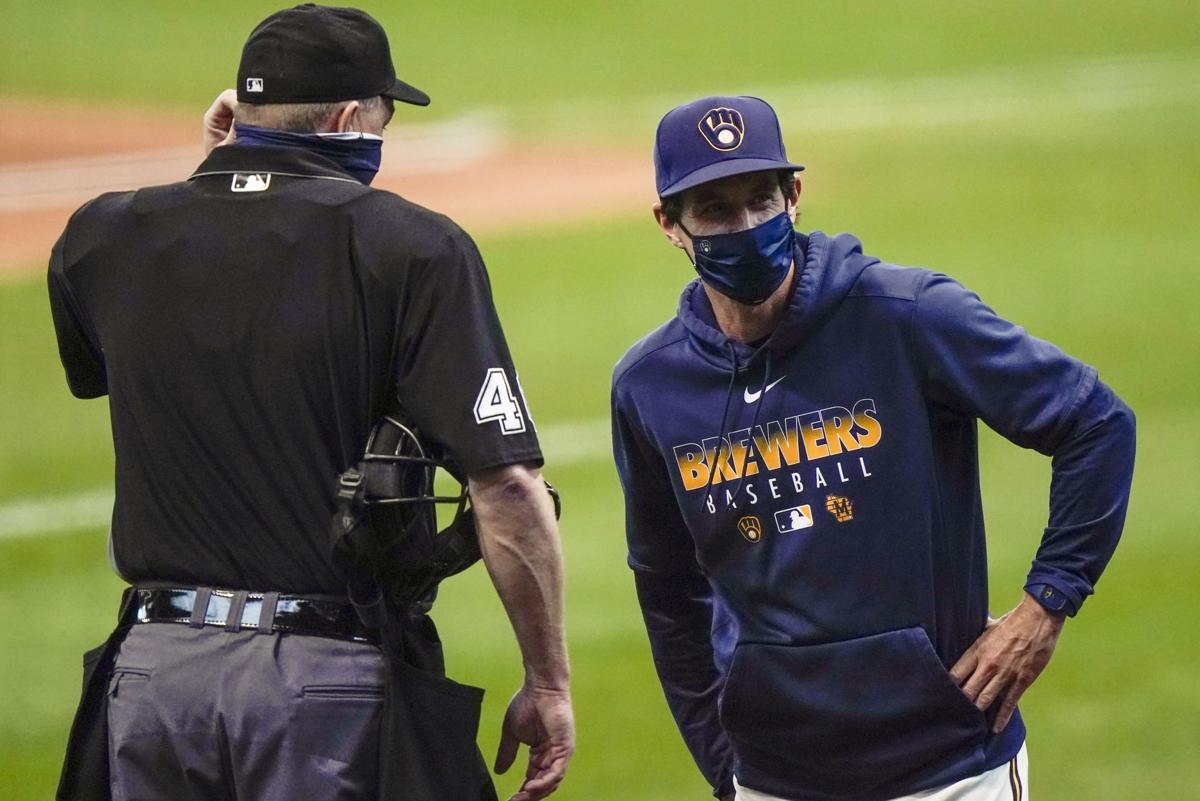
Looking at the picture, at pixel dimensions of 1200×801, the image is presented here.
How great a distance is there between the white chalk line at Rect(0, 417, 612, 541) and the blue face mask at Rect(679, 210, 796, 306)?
361cm

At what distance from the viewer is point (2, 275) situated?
767 cm

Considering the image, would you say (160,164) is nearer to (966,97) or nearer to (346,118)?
(966,97)

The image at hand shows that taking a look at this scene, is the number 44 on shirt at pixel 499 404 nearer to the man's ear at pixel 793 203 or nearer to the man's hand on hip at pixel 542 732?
the man's hand on hip at pixel 542 732

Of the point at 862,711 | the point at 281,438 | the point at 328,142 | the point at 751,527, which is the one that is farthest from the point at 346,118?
the point at 862,711

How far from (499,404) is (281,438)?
0.34m

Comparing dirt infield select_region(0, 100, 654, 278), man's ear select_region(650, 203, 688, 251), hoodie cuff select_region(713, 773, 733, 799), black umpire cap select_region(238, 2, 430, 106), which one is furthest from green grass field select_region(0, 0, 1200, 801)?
black umpire cap select_region(238, 2, 430, 106)

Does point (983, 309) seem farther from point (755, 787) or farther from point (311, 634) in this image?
point (311, 634)

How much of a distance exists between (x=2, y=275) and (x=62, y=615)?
2214 mm

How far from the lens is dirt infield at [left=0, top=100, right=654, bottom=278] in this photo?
26.5 ft

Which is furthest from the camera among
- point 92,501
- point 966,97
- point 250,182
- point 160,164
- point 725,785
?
point 966,97

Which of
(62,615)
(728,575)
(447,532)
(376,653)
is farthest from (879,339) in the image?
(62,615)

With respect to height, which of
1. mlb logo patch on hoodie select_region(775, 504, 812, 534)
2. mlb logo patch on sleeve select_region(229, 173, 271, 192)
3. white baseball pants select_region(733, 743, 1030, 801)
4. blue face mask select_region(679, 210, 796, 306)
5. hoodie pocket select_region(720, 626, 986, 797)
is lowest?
white baseball pants select_region(733, 743, 1030, 801)

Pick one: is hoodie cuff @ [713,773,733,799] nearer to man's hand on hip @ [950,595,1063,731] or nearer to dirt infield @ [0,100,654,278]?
man's hand on hip @ [950,595,1063,731]

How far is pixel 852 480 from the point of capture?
114 inches
